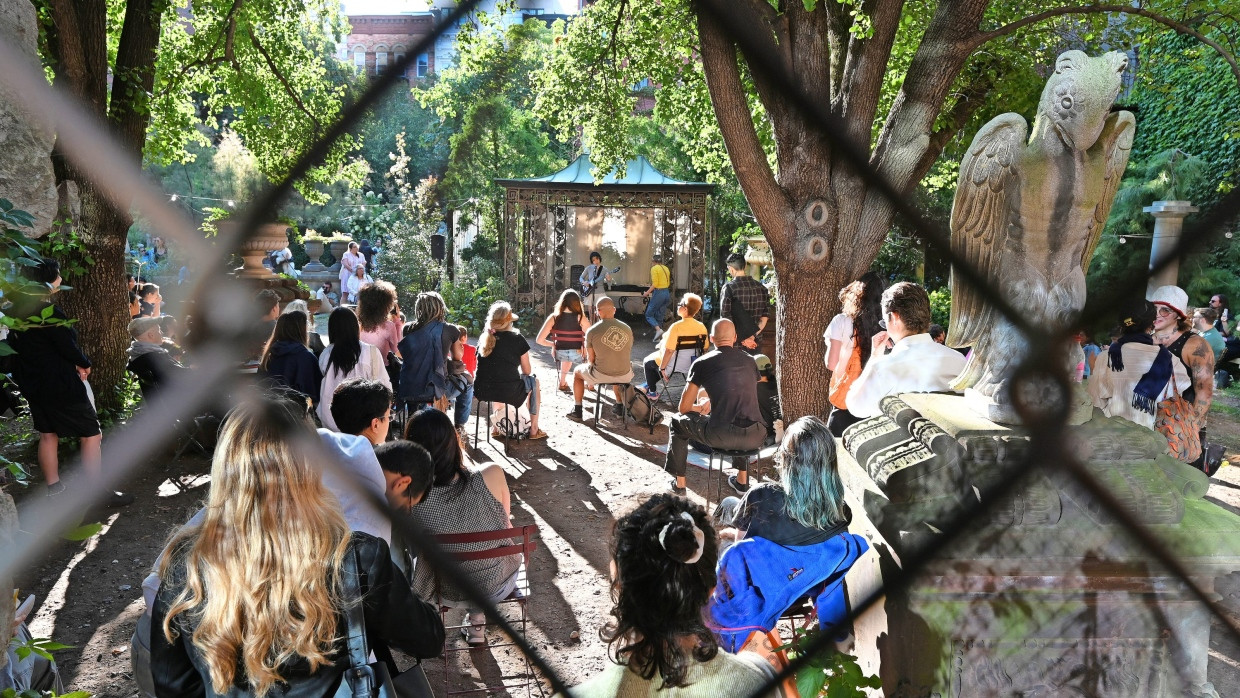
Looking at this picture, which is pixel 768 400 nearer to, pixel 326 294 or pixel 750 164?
pixel 750 164

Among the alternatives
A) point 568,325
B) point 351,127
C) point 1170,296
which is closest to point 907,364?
point 1170,296

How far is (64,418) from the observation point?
533cm

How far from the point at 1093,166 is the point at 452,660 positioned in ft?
11.8

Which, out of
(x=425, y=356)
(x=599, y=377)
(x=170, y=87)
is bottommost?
(x=599, y=377)

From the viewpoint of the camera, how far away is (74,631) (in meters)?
4.16

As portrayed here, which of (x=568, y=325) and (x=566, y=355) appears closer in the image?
(x=568, y=325)

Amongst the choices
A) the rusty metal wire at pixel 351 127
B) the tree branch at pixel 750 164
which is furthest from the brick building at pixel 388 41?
the tree branch at pixel 750 164

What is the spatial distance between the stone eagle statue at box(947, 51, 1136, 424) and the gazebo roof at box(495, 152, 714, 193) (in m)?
14.6

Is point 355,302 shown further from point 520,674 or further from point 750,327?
point 750,327

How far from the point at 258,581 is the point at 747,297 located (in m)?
7.50

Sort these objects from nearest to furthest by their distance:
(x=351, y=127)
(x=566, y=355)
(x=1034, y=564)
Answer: (x=351, y=127) < (x=1034, y=564) < (x=566, y=355)

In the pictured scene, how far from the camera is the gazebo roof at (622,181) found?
1656 centimetres

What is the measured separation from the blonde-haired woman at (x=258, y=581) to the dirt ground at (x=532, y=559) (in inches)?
20.3

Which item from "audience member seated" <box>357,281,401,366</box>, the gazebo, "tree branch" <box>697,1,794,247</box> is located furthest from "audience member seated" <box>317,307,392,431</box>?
the gazebo
